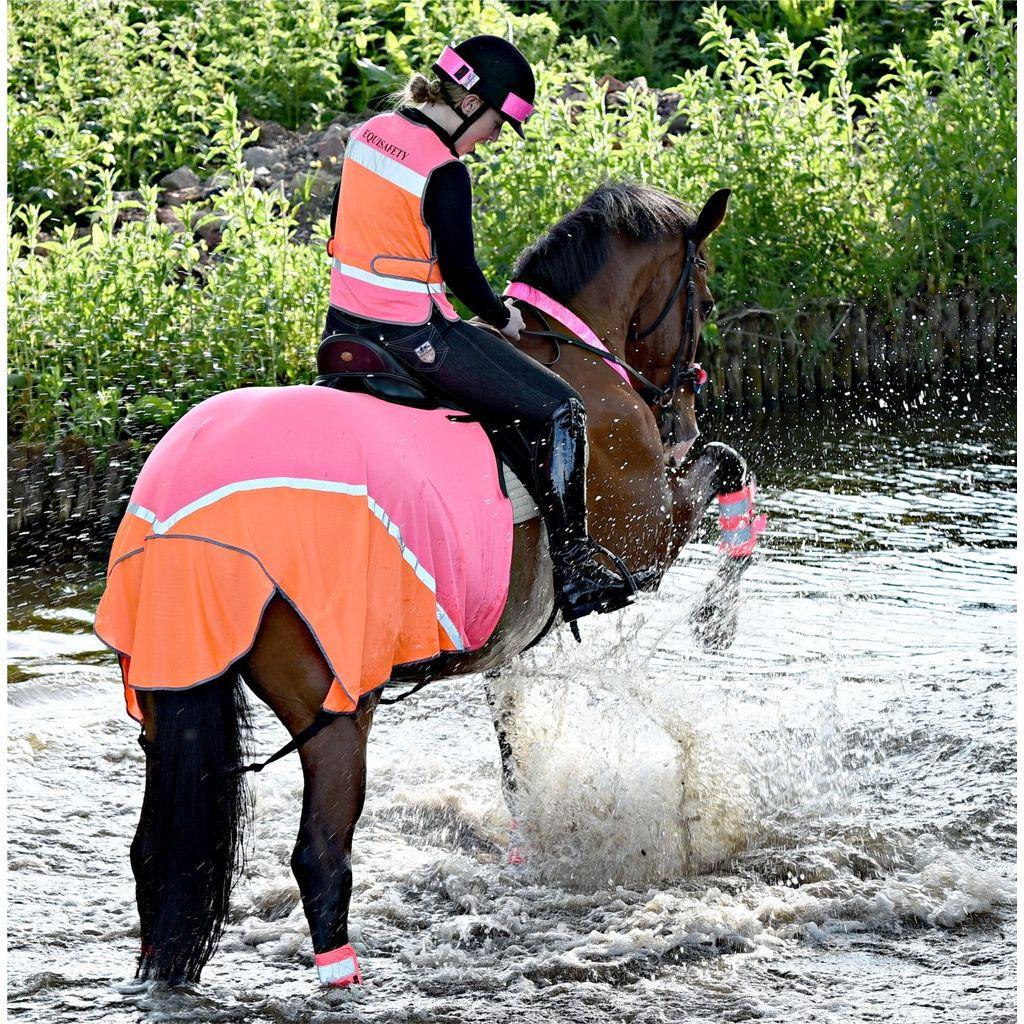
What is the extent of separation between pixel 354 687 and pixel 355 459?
24.3 inches

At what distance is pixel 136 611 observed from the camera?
3809mm

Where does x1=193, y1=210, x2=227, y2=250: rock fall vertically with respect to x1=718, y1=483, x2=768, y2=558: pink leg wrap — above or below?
above

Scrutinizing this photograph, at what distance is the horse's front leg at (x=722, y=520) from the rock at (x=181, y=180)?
8765 mm

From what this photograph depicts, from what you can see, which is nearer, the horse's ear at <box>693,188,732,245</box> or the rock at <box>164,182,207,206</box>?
the horse's ear at <box>693,188,732,245</box>

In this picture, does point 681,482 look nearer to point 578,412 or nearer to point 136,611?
point 578,412

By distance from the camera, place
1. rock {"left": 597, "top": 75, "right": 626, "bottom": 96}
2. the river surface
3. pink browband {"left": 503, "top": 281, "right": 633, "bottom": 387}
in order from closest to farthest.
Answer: the river surface, pink browband {"left": 503, "top": 281, "right": 633, "bottom": 387}, rock {"left": 597, "top": 75, "right": 626, "bottom": 96}

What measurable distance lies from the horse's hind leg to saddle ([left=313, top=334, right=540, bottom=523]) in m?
0.78

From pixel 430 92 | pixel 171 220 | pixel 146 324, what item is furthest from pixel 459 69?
pixel 171 220

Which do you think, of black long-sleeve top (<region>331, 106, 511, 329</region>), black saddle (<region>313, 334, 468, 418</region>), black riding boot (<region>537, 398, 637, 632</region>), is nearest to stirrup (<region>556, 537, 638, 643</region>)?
black riding boot (<region>537, 398, 637, 632</region>)

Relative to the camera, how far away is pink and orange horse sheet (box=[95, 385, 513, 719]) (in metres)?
3.69

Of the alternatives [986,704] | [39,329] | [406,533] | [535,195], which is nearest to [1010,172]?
[535,195]

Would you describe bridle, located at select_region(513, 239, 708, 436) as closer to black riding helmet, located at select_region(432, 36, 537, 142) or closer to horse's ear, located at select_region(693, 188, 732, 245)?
horse's ear, located at select_region(693, 188, 732, 245)

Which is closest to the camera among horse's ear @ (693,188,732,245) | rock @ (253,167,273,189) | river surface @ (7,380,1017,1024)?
river surface @ (7,380,1017,1024)

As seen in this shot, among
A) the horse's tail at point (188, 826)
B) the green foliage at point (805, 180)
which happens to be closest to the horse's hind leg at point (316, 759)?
the horse's tail at point (188, 826)
